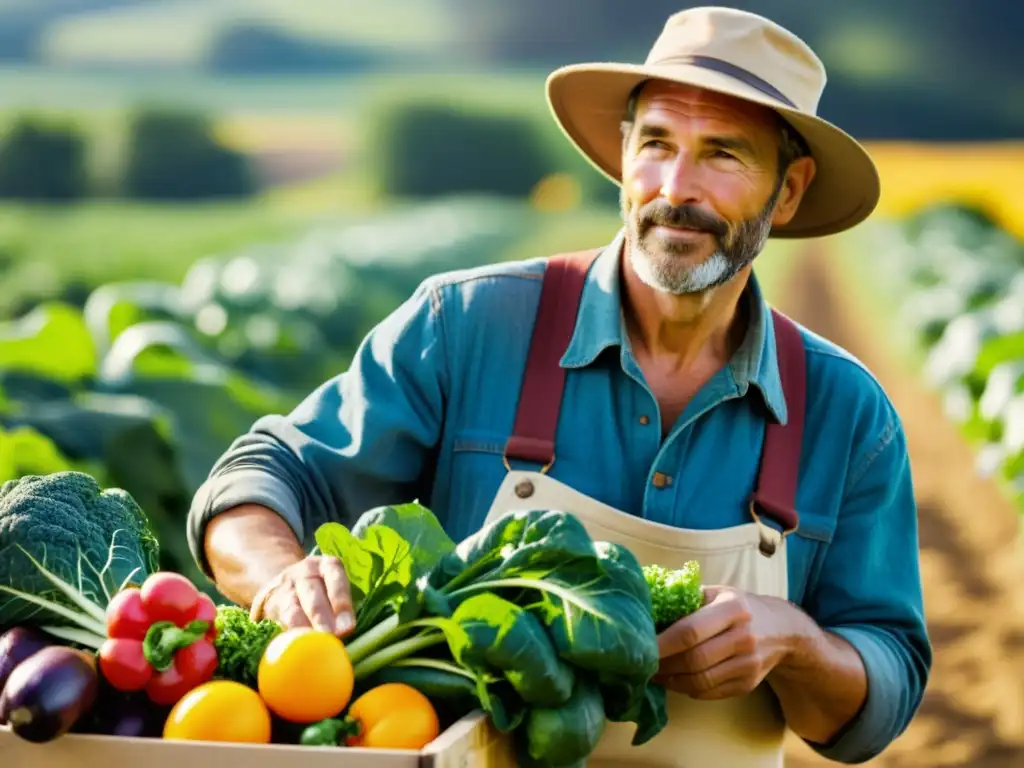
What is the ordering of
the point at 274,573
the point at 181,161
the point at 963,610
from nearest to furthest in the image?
the point at 274,573
the point at 963,610
the point at 181,161

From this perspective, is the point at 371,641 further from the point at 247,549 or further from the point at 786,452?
the point at 786,452

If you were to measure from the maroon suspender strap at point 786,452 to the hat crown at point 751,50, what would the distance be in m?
0.46

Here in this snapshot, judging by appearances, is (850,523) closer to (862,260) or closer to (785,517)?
(785,517)

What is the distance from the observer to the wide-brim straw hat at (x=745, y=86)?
2.84 m

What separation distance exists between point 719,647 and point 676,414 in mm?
793

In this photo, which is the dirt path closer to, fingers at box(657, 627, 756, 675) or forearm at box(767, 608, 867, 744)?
forearm at box(767, 608, 867, 744)

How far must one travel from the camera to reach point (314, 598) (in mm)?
1958

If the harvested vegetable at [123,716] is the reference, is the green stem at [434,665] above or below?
above

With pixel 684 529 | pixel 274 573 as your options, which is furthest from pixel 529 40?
pixel 274 573

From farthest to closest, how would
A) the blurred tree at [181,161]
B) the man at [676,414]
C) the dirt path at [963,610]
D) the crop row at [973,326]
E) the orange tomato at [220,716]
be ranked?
the blurred tree at [181,161] < the crop row at [973,326] < the dirt path at [963,610] < the man at [676,414] < the orange tomato at [220,716]

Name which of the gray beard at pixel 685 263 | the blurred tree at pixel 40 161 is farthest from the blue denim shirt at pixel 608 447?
the blurred tree at pixel 40 161

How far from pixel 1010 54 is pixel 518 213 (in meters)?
17.2

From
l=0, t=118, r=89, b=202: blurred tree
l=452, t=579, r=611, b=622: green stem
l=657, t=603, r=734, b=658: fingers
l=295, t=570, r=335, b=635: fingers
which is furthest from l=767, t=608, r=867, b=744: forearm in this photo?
l=0, t=118, r=89, b=202: blurred tree

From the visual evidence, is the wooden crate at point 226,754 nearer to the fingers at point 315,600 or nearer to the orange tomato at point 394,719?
the orange tomato at point 394,719
